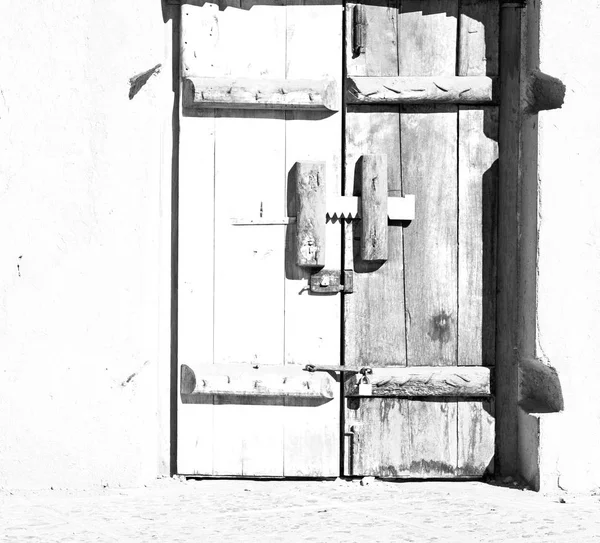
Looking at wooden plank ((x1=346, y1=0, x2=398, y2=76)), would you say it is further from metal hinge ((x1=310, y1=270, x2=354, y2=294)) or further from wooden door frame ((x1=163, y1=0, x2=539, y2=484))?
metal hinge ((x1=310, y1=270, x2=354, y2=294))

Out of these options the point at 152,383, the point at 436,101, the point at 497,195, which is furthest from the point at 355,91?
the point at 152,383

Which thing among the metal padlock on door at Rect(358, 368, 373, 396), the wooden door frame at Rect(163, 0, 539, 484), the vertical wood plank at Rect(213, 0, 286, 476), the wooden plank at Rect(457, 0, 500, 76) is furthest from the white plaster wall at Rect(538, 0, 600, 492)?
the vertical wood plank at Rect(213, 0, 286, 476)

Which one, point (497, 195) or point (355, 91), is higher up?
point (355, 91)

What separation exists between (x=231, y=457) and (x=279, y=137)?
4.26ft

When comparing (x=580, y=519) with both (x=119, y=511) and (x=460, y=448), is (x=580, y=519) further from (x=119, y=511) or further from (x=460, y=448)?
(x=119, y=511)

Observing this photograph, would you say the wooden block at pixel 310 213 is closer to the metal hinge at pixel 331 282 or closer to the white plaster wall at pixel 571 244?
the metal hinge at pixel 331 282

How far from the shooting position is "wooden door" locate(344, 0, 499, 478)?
407cm

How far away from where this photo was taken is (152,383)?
401cm

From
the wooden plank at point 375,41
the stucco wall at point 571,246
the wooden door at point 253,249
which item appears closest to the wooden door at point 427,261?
the wooden plank at point 375,41

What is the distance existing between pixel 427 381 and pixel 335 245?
2.16 ft

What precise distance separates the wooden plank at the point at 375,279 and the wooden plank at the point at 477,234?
250mm

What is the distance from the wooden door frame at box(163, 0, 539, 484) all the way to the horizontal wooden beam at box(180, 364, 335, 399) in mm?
121

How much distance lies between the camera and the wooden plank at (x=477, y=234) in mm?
4090

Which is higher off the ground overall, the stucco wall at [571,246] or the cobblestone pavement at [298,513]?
the stucco wall at [571,246]
